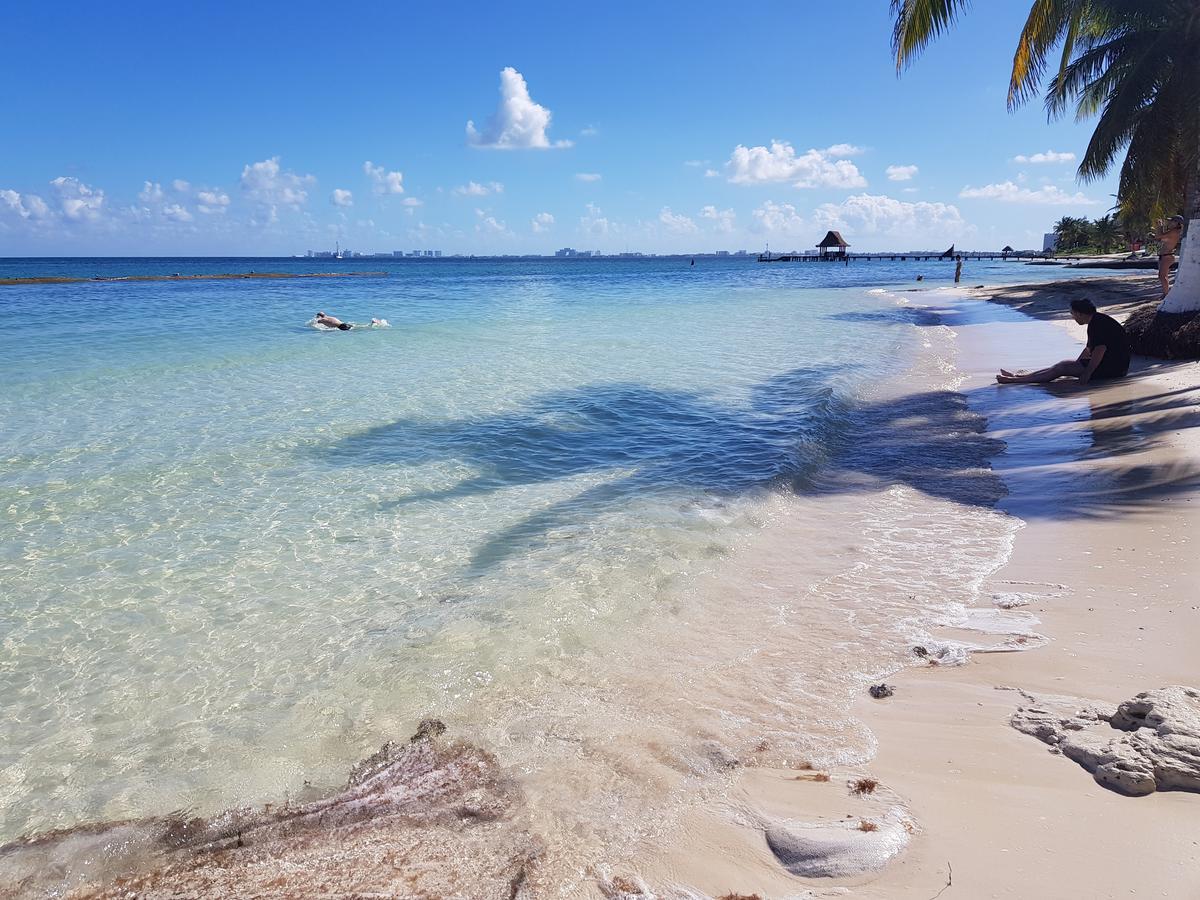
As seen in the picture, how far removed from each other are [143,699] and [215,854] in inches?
63.3

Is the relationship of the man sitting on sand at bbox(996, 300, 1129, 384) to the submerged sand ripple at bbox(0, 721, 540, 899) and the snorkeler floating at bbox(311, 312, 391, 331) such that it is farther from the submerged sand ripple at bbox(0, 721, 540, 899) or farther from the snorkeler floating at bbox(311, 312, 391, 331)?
the snorkeler floating at bbox(311, 312, 391, 331)

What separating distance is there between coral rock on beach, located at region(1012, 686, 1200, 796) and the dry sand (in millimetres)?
59

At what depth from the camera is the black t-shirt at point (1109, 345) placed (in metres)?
10.4

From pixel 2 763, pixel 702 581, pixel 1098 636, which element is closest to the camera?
pixel 2 763

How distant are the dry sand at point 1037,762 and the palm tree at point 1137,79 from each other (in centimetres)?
817

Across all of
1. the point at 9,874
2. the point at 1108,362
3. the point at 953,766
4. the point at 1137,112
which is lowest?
the point at 9,874

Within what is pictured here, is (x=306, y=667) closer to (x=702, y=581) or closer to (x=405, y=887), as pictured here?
(x=405, y=887)

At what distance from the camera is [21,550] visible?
5.89 metres

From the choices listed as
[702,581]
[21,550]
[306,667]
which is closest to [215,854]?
[306,667]

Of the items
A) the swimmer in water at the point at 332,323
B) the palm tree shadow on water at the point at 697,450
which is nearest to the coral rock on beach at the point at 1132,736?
the palm tree shadow on water at the point at 697,450

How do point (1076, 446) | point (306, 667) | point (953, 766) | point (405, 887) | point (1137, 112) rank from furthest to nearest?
point (1137, 112), point (1076, 446), point (306, 667), point (953, 766), point (405, 887)

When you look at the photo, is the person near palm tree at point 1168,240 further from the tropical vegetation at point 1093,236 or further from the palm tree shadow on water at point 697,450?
the tropical vegetation at point 1093,236

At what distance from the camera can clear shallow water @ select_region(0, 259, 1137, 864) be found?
355 cm

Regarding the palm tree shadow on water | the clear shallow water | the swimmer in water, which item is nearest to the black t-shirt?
the palm tree shadow on water
